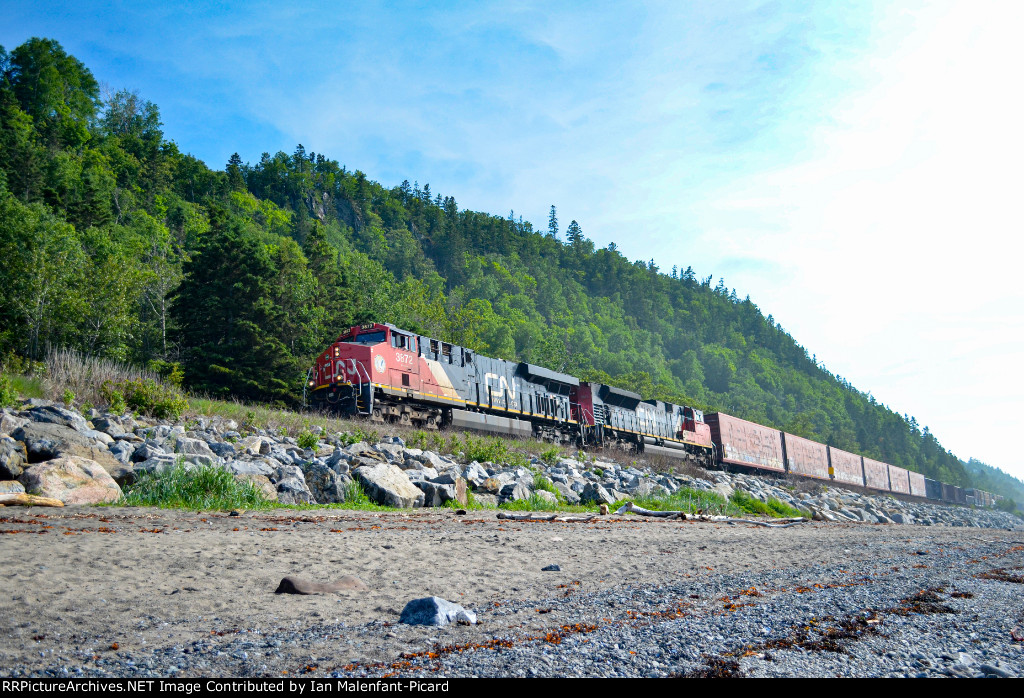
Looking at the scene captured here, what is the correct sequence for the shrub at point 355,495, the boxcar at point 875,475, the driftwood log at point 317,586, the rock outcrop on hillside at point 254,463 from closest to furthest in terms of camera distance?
1. the driftwood log at point 317,586
2. the rock outcrop on hillside at point 254,463
3. the shrub at point 355,495
4. the boxcar at point 875,475

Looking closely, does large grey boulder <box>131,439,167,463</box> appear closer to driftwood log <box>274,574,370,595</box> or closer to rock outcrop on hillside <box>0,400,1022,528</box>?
rock outcrop on hillside <box>0,400,1022,528</box>

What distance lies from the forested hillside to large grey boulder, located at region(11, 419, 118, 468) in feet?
52.4

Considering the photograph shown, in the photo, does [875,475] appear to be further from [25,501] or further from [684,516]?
[25,501]

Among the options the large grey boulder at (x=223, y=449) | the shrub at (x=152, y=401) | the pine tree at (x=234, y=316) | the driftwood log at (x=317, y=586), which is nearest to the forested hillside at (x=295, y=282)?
the pine tree at (x=234, y=316)

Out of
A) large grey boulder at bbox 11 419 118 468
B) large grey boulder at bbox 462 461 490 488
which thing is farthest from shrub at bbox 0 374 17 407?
large grey boulder at bbox 462 461 490 488

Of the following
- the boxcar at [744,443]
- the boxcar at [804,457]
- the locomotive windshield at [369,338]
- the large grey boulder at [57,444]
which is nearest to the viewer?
the large grey boulder at [57,444]

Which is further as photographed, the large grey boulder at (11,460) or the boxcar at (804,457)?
the boxcar at (804,457)

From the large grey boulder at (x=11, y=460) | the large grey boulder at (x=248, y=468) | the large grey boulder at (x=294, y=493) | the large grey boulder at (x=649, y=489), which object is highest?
the large grey boulder at (x=11, y=460)

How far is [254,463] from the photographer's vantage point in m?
10.3

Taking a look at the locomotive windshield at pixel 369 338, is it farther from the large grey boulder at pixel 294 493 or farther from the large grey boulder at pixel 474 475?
the large grey boulder at pixel 294 493

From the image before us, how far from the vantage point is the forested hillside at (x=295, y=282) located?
2606 cm

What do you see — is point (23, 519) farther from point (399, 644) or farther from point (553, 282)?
point (553, 282)

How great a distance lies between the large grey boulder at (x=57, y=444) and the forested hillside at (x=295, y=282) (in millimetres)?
15984
